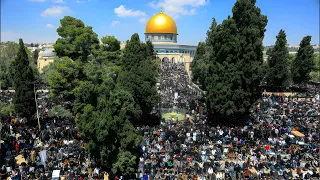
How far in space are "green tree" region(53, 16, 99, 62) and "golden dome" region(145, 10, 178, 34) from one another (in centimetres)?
4032

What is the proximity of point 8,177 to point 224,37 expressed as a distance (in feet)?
56.0

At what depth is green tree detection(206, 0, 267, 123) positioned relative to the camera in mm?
21578

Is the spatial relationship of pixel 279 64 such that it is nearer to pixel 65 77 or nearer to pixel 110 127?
pixel 65 77

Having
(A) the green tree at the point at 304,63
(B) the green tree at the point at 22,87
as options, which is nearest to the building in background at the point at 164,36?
(A) the green tree at the point at 304,63

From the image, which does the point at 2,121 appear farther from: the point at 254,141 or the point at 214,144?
the point at 254,141

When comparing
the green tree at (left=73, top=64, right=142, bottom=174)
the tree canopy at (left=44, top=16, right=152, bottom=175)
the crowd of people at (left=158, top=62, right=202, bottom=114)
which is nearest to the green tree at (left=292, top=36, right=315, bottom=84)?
the crowd of people at (left=158, top=62, right=202, bottom=114)

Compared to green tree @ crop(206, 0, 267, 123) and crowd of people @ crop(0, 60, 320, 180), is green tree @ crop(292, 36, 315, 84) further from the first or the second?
green tree @ crop(206, 0, 267, 123)

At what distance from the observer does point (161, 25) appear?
203 ft

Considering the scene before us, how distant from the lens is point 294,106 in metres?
28.4

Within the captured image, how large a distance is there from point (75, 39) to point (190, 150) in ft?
40.0

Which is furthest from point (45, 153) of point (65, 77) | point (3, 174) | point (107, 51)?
point (107, 51)

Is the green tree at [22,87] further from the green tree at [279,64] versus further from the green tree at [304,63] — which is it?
the green tree at [304,63]

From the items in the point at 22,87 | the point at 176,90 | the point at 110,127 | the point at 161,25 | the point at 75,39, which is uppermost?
the point at 161,25

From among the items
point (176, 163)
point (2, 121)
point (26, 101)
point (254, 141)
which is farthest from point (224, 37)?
point (2, 121)
